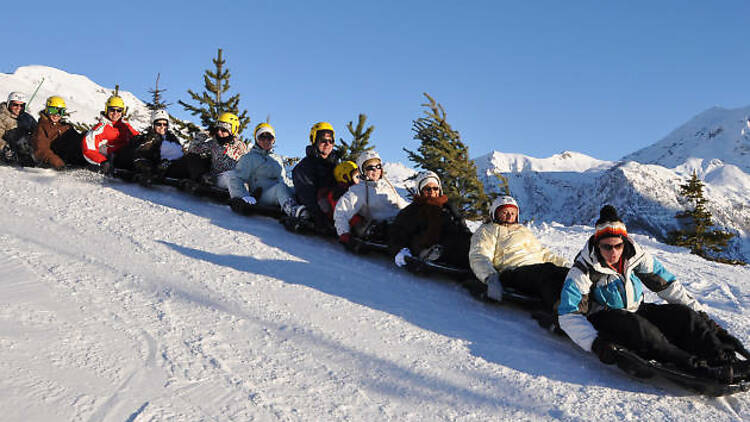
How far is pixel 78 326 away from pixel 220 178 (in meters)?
4.39

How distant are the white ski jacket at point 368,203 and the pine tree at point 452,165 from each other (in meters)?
4.57

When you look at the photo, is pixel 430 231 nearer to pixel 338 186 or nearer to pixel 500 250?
pixel 500 250

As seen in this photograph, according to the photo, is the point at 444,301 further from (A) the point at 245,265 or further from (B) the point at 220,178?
(B) the point at 220,178

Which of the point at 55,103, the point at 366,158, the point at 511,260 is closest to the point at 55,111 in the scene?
the point at 55,103

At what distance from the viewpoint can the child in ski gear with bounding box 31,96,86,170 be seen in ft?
25.6

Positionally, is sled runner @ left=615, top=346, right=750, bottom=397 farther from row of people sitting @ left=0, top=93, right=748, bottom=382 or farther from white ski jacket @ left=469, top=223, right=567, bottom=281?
white ski jacket @ left=469, top=223, right=567, bottom=281

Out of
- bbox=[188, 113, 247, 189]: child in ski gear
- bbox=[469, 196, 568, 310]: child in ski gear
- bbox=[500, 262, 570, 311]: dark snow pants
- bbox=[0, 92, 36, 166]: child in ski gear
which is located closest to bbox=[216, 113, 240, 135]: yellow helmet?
bbox=[188, 113, 247, 189]: child in ski gear

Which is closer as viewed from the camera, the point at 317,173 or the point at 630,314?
the point at 630,314

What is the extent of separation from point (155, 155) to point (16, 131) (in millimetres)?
2503

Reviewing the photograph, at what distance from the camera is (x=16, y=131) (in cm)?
838

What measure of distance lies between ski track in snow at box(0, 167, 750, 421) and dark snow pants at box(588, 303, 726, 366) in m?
0.24

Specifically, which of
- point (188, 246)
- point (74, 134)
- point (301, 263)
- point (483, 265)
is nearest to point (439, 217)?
point (483, 265)

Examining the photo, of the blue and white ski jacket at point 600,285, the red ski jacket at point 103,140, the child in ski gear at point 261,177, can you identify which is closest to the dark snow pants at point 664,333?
the blue and white ski jacket at point 600,285

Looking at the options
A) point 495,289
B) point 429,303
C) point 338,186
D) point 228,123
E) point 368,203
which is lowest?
point 429,303
